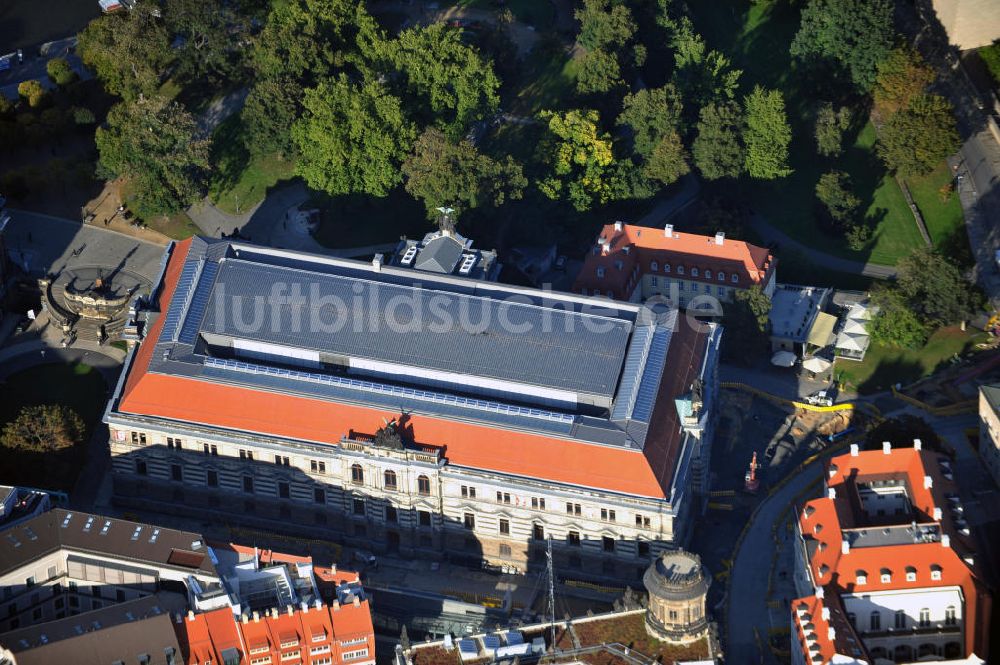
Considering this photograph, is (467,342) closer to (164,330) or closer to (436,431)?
(436,431)

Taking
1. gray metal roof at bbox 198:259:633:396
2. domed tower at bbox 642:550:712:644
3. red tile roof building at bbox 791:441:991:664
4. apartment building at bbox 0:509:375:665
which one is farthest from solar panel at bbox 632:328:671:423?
apartment building at bbox 0:509:375:665

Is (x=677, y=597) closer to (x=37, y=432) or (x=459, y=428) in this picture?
(x=459, y=428)

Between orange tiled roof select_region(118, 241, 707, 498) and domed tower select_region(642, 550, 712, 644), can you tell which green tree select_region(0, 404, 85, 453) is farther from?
domed tower select_region(642, 550, 712, 644)

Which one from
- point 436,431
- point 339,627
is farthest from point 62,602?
point 436,431

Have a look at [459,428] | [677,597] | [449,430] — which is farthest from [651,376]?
[677,597]

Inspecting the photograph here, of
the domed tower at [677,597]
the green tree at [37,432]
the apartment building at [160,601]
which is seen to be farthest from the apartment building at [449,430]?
the apartment building at [160,601]

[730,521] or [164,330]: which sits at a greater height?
[164,330]
